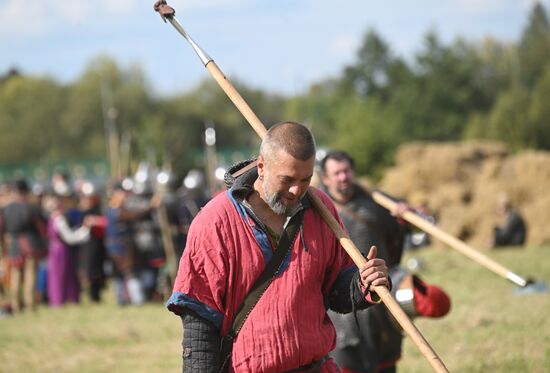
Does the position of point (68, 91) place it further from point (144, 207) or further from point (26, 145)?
point (144, 207)

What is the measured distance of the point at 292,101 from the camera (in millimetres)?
75625

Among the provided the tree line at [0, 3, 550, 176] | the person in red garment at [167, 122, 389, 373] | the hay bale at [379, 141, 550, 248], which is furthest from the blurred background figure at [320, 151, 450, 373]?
the tree line at [0, 3, 550, 176]

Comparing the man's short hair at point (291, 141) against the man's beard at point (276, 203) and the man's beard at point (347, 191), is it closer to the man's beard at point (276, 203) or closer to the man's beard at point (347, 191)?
the man's beard at point (276, 203)

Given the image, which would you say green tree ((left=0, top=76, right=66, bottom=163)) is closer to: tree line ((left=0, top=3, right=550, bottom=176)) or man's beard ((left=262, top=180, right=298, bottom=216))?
tree line ((left=0, top=3, right=550, bottom=176))

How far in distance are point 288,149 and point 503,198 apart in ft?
62.5

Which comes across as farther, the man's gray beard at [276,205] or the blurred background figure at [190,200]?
the blurred background figure at [190,200]

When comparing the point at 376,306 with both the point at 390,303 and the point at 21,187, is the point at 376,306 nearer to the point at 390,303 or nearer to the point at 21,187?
the point at 390,303

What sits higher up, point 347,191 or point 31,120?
point 31,120

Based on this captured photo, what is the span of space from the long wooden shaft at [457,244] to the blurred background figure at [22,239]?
33.6 feet

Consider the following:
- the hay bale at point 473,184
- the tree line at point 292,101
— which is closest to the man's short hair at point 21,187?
the hay bale at point 473,184

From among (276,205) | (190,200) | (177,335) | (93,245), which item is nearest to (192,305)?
(276,205)

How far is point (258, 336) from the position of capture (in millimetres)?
4434

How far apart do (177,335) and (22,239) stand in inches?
203

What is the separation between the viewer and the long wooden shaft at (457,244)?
6.53 m
